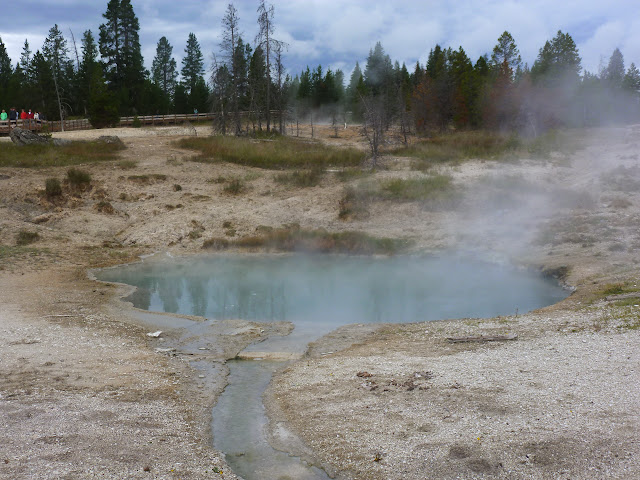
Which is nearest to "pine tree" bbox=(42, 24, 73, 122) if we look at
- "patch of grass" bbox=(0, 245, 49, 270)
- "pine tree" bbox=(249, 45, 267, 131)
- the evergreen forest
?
the evergreen forest

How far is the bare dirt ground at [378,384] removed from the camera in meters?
6.15

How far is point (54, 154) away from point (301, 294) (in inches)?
809

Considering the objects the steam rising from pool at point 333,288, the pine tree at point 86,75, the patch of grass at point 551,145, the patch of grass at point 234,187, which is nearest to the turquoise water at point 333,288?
A: the steam rising from pool at point 333,288

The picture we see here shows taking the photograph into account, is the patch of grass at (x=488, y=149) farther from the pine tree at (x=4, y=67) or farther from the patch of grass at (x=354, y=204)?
the pine tree at (x=4, y=67)

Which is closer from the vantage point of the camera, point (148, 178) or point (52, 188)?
point (52, 188)

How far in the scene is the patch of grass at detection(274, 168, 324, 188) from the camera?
27.5 meters

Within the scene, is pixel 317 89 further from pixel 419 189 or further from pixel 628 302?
pixel 628 302

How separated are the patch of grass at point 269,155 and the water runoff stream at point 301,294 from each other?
1073 cm

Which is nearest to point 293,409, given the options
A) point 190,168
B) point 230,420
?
point 230,420

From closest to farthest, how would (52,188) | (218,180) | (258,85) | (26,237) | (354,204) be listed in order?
(26,237) → (354,204) → (52,188) → (218,180) → (258,85)

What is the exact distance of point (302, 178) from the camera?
27.8 meters

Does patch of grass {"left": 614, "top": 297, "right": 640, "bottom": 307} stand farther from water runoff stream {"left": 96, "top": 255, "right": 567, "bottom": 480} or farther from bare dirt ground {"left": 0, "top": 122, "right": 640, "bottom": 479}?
water runoff stream {"left": 96, "top": 255, "right": 567, "bottom": 480}

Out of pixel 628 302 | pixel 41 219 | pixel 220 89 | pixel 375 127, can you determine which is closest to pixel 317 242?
pixel 375 127

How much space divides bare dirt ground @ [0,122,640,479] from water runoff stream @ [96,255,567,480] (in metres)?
0.47
